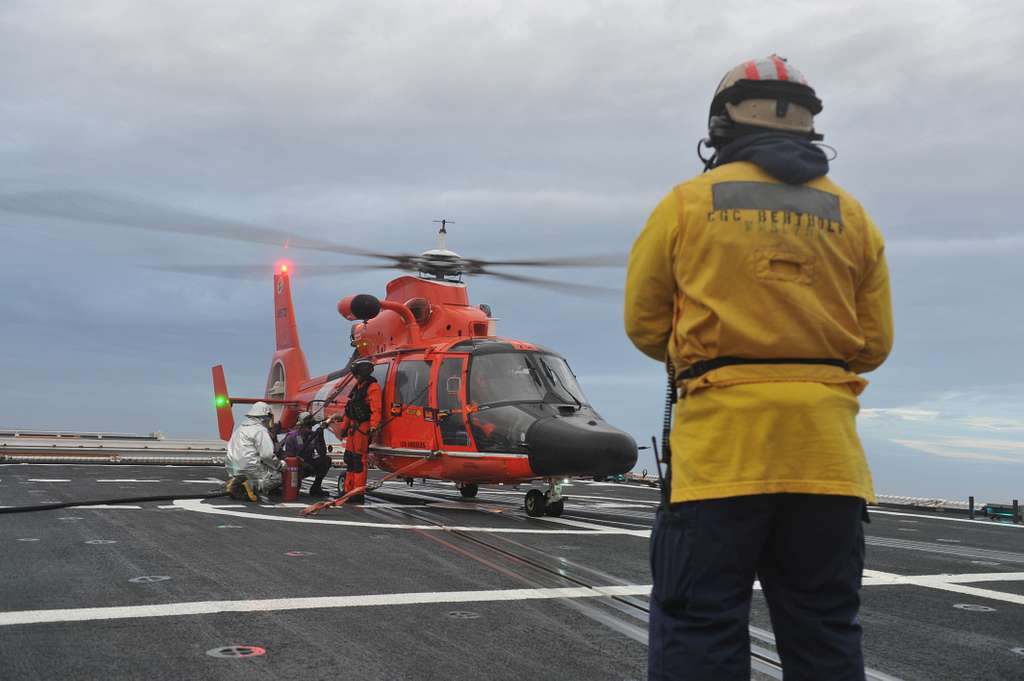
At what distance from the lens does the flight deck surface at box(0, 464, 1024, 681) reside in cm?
399

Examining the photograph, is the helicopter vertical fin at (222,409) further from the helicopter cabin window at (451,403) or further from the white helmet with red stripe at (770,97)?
the white helmet with red stripe at (770,97)

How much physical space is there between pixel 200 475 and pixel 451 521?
10471mm

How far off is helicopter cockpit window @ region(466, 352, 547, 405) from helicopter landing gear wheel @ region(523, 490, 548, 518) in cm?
131

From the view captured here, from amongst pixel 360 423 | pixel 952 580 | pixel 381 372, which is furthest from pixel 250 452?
pixel 952 580

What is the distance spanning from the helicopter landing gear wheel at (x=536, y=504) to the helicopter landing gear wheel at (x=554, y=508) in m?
0.06

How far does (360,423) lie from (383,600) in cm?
771

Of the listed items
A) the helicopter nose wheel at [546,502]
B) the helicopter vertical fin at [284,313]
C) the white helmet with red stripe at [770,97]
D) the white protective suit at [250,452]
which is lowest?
the helicopter nose wheel at [546,502]

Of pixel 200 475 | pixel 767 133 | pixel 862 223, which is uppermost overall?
pixel 767 133

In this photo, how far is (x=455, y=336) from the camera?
1302cm

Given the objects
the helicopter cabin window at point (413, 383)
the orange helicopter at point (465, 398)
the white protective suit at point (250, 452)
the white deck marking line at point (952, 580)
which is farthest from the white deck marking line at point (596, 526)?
the white protective suit at point (250, 452)

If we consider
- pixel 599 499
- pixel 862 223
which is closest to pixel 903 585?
pixel 862 223

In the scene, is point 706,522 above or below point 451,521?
above

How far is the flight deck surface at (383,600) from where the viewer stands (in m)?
3.99

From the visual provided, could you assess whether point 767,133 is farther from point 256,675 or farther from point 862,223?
point 256,675
